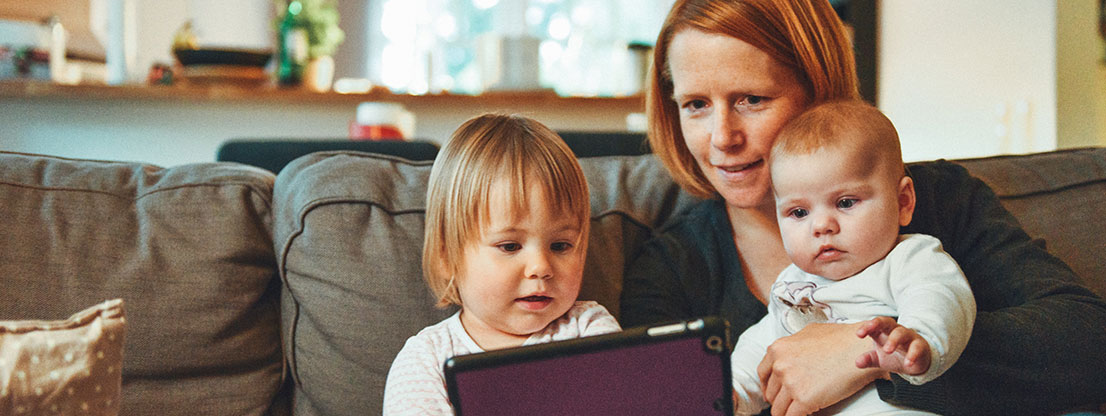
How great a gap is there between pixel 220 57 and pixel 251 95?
0.63ft

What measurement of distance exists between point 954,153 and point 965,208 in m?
2.12

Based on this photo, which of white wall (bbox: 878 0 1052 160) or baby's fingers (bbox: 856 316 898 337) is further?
white wall (bbox: 878 0 1052 160)

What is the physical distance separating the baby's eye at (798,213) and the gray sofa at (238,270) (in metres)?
0.33

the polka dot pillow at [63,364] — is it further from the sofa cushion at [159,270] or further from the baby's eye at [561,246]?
the baby's eye at [561,246]

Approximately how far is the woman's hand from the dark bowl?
279cm

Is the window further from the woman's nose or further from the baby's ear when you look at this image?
the baby's ear

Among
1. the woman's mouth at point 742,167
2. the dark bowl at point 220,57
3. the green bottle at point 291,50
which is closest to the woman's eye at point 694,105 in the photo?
the woman's mouth at point 742,167

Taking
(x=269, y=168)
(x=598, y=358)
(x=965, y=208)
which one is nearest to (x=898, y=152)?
(x=965, y=208)

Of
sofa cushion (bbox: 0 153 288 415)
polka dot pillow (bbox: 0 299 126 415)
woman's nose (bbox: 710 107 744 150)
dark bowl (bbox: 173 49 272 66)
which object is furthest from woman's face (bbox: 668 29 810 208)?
dark bowl (bbox: 173 49 272 66)

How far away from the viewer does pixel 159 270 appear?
119cm

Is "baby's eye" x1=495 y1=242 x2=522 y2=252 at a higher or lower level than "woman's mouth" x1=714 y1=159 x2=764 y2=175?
lower

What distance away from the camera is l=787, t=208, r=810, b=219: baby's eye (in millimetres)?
1094

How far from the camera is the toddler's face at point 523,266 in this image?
1069 mm

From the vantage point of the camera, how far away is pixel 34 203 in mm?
1189
